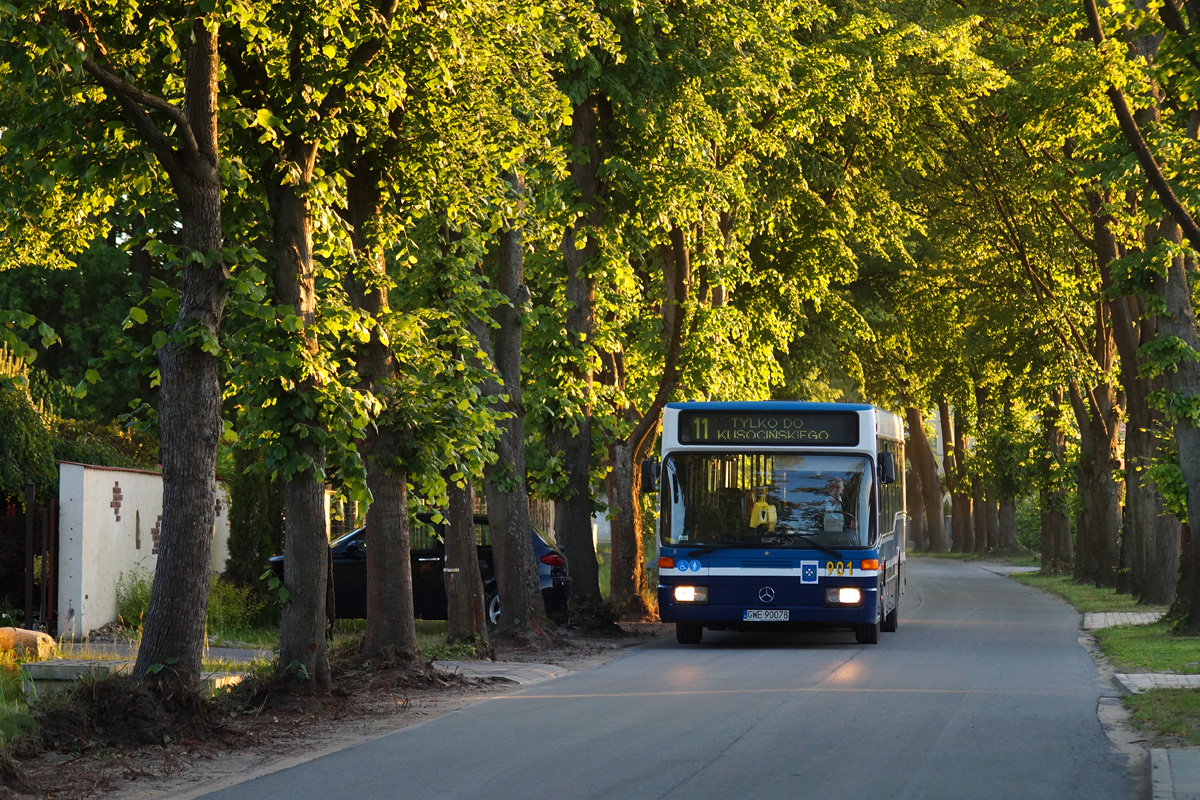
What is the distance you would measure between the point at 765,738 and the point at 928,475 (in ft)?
174

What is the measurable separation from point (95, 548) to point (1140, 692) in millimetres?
12779

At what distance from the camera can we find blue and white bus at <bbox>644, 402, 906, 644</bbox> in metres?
19.4

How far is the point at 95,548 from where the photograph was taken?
1952cm

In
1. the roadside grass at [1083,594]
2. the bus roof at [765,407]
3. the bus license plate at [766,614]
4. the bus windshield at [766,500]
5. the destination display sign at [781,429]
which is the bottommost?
the roadside grass at [1083,594]

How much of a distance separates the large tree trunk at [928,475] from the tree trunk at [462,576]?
3961 centimetres

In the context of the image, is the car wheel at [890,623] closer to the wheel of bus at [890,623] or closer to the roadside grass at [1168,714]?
the wheel of bus at [890,623]

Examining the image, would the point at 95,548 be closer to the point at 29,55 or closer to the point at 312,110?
the point at 312,110

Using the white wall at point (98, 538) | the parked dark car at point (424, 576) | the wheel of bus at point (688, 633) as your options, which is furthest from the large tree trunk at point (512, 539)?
the white wall at point (98, 538)

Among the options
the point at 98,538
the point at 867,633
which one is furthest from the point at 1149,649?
the point at 98,538

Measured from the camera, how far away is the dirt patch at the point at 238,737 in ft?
30.7

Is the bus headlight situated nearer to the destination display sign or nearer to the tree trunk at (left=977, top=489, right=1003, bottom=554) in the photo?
the destination display sign

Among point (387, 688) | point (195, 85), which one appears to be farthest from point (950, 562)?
point (195, 85)

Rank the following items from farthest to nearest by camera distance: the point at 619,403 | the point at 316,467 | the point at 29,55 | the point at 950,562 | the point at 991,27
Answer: the point at 950,562
the point at 991,27
the point at 619,403
the point at 316,467
the point at 29,55

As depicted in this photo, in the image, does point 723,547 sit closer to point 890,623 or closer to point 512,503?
point 512,503
